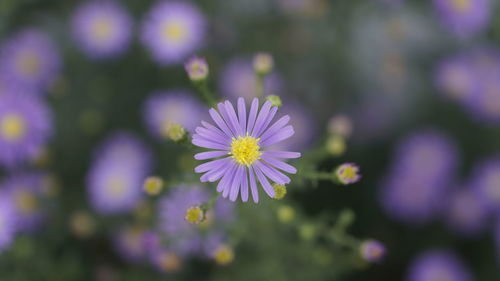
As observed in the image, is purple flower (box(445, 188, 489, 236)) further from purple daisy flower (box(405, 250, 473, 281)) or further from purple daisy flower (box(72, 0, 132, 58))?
purple daisy flower (box(72, 0, 132, 58))

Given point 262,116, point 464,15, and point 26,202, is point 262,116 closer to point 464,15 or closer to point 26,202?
point 26,202

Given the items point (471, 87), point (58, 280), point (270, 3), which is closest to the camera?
point (58, 280)

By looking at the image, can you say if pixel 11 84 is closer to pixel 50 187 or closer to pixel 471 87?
pixel 50 187

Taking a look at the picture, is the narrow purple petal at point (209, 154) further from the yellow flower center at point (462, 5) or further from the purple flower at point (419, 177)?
the yellow flower center at point (462, 5)

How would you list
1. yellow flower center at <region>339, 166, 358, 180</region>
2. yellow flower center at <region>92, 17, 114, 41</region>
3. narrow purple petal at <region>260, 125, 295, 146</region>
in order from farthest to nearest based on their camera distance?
1. yellow flower center at <region>92, 17, 114, 41</region>
2. yellow flower center at <region>339, 166, 358, 180</region>
3. narrow purple petal at <region>260, 125, 295, 146</region>

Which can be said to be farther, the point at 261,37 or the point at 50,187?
the point at 261,37

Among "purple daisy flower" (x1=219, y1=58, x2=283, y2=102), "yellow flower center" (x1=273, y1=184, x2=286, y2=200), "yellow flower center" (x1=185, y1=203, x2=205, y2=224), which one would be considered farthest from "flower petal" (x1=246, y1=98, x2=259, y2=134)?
"purple daisy flower" (x1=219, y1=58, x2=283, y2=102)

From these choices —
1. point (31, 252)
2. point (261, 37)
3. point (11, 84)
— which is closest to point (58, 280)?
point (31, 252)

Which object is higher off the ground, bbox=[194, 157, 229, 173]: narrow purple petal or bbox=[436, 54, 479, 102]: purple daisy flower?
bbox=[436, 54, 479, 102]: purple daisy flower
